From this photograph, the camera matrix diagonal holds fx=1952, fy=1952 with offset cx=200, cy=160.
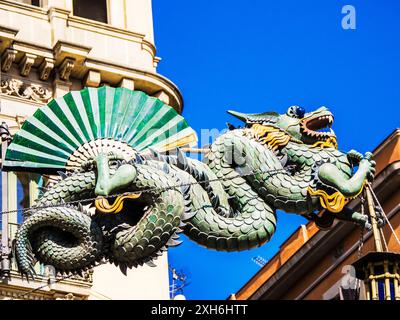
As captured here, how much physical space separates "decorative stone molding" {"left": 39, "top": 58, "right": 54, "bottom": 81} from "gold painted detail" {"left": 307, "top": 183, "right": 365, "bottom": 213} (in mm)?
13563

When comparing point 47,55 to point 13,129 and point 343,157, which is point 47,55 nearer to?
point 13,129

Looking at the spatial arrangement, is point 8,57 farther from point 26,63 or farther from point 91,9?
point 91,9

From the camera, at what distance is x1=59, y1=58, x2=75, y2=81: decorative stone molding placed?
2752 centimetres

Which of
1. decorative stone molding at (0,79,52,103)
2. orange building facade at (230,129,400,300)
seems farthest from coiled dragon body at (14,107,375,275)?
orange building facade at (230,129,400,300)

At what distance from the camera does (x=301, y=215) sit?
47.4 feet

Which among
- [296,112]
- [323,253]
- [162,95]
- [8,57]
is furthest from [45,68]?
[296,112]

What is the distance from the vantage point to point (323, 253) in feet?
106

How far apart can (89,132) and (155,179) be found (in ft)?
3.02

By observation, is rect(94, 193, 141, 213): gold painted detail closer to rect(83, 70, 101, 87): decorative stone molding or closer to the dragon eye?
the dragon eye

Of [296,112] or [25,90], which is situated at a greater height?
[25,90]

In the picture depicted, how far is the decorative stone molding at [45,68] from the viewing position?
2744cm
